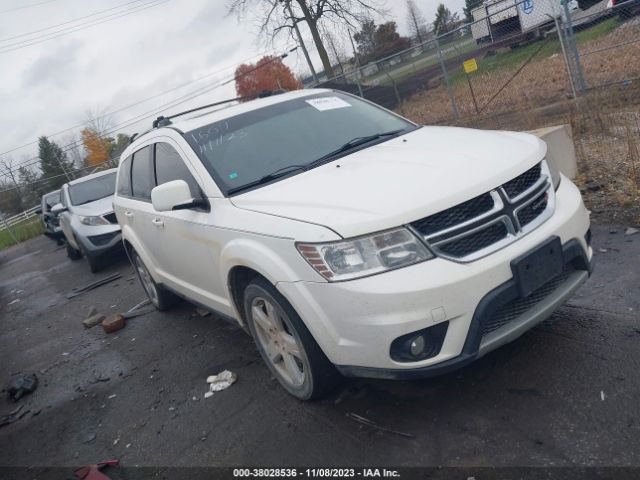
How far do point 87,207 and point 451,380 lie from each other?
8688mm

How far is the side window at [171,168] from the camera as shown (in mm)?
3838

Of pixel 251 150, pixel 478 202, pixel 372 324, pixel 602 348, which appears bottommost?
pixel 602 348

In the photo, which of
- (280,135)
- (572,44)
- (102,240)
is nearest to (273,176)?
(280,135)

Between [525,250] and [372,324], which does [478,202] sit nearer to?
[525,250]

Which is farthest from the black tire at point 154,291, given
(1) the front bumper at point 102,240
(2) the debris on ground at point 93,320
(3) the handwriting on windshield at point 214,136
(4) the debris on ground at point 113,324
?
(1) the front bumper at point 102,240

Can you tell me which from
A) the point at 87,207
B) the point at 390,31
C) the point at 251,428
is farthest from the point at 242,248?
the point at 390,31

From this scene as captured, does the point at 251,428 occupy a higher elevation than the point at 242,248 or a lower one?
lower

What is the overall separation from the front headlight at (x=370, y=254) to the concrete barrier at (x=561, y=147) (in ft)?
12.0

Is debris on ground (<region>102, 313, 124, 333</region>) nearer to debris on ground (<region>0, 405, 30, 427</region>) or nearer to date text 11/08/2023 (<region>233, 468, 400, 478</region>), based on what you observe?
debris on ground (<region>0, 405, 30, 427</region>)

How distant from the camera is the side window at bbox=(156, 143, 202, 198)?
3.84m

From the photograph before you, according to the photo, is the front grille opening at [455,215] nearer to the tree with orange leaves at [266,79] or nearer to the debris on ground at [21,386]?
the debris on ground at [21,386]

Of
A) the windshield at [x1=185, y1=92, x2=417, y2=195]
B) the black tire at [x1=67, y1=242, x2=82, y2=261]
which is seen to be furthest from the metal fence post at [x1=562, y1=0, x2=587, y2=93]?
the black tire at [x1=67, y1=242, x2=82, y2=261]

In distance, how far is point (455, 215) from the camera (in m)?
2.67

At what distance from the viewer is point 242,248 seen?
3172 mm
